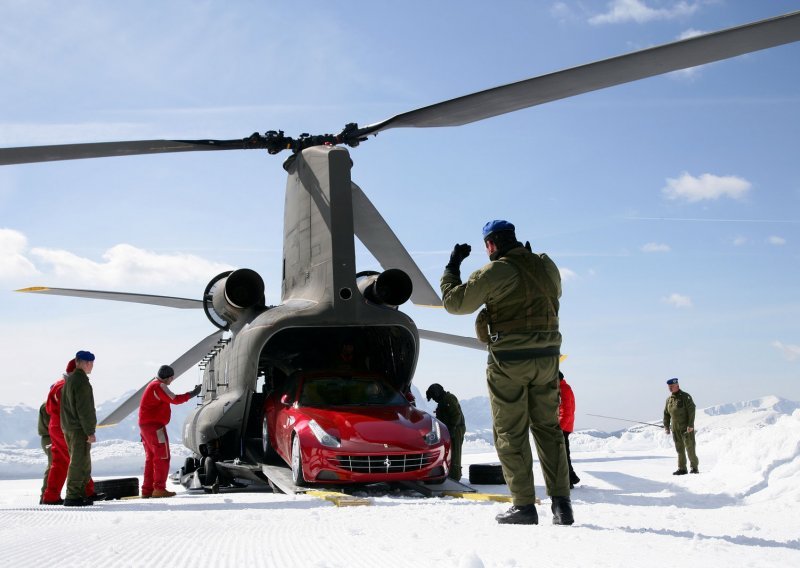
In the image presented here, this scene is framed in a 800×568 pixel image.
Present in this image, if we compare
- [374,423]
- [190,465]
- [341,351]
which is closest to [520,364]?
[374,423]

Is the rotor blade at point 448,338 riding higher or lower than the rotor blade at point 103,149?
lower

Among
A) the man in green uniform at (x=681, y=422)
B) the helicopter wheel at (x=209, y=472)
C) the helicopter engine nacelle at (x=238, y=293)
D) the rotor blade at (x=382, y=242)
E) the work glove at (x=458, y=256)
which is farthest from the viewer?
the man in green uniform at (x=681, y=422)

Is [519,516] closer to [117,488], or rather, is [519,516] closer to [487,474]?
[487,474]

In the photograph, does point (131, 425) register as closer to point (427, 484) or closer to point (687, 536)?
point (427, 484)

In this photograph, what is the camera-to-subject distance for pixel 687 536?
3654 millimetres

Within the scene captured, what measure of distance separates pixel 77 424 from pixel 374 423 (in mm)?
3185

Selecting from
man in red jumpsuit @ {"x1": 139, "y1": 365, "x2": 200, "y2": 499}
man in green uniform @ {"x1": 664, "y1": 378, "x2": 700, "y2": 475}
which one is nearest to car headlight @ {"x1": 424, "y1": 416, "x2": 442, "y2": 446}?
man in red jumpsuit @ {"x1": 139, "y1": 365, "x2": 200, "y2": 499}

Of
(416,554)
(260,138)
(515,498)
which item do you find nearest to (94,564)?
(416,554)

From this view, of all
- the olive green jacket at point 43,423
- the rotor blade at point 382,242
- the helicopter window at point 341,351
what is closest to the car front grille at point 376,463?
the helicopter window at point 341,351

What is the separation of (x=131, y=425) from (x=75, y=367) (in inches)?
2352

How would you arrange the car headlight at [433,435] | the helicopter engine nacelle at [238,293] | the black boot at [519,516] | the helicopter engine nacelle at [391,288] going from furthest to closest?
the helicopter engine nacelle at [238,293]
the helicopter engine nacelle at [391,288]
the car headlight at [433,435]
the black boot at [519,516]

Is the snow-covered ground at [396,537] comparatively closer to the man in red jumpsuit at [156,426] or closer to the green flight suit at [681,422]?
the man in red jumpsuit at [156,426]

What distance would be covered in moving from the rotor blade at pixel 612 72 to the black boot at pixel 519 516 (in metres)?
4.01

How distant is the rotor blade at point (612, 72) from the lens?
17.5ft
